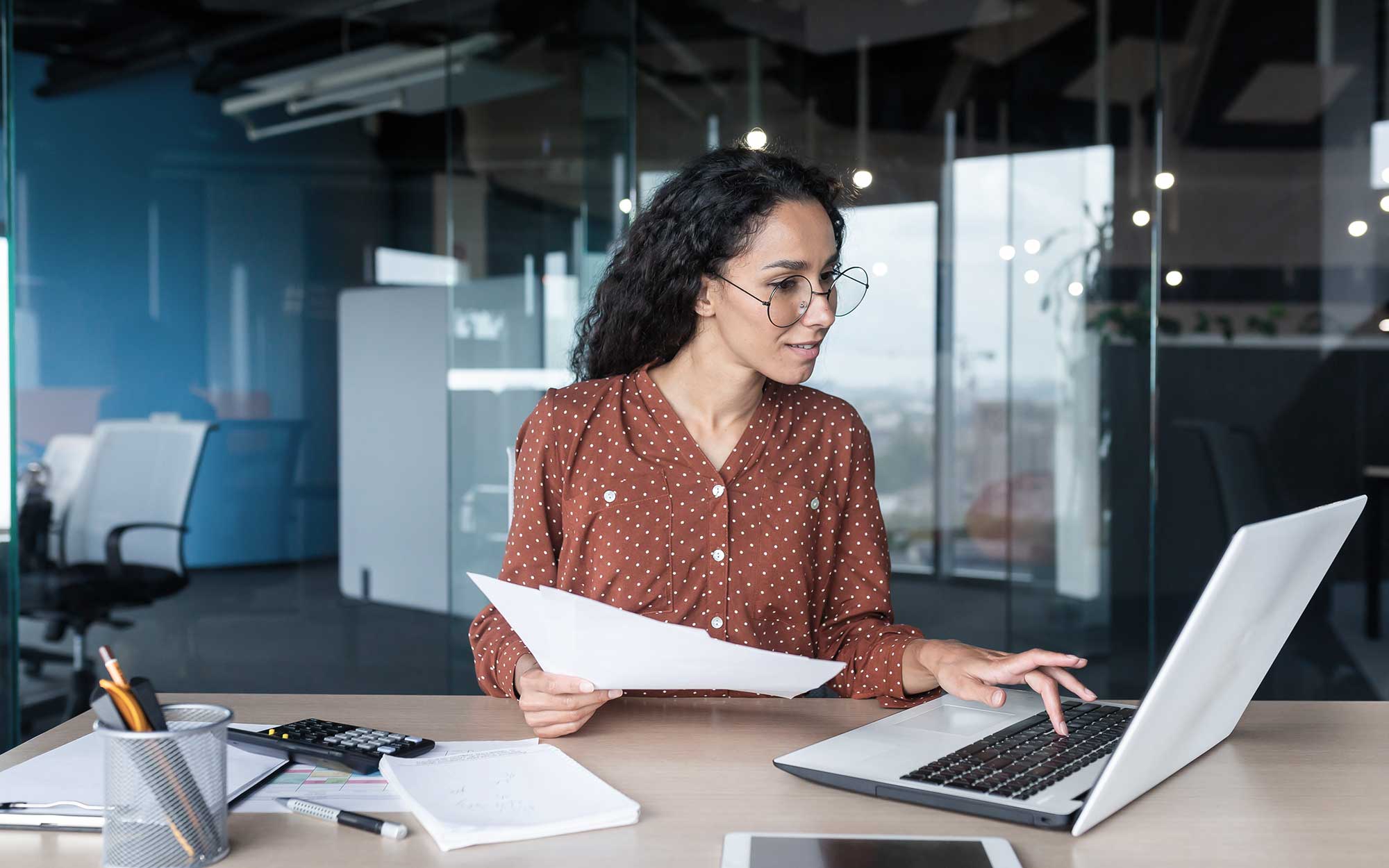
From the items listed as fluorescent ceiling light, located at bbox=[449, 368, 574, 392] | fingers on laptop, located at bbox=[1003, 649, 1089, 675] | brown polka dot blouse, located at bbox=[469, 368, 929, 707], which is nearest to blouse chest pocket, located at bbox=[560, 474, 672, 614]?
brown polka dot blouse, located at bbox=[469, 368, 929, 707]

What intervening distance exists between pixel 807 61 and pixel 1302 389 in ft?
6.62

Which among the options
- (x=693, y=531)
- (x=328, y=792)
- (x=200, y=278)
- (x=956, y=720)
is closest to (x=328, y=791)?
(x=328, y=792)

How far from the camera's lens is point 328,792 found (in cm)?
103

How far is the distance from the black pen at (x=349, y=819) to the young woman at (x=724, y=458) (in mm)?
587

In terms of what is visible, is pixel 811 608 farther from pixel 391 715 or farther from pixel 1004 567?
pixel 1004 567

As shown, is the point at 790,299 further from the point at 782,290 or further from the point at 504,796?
the point at 504,796

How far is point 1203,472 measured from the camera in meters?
3.72

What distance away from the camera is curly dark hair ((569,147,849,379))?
1.74 meters

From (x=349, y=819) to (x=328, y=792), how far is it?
0.33 ft

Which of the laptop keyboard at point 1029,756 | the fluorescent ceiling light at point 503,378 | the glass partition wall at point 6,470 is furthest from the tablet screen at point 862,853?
the fluorescent ceiling light at point 503,378

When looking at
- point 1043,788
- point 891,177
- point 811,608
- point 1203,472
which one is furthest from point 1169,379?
point 1043,788

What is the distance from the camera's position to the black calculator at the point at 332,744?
1.09 meters

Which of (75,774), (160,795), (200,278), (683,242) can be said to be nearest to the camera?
(160,795)

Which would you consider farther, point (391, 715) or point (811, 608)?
point (811, 608)
